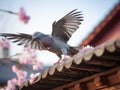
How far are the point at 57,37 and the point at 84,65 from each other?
7.44ft

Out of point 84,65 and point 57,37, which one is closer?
point 84,65

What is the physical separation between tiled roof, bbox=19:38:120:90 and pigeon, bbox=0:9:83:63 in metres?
0.82

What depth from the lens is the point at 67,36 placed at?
20.9ft

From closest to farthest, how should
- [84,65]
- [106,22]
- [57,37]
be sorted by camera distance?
[84,65]
[57,37]
[106,22]

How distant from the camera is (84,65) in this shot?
4059 mm

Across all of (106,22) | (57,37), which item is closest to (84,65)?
(57,37)

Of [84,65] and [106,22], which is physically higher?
[84,65]

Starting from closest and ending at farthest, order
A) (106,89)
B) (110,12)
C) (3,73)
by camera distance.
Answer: (106,89)
(110,12)
(3,73)

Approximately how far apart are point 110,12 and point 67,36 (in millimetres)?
4436

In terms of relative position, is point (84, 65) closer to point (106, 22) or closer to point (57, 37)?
point (57, 37)

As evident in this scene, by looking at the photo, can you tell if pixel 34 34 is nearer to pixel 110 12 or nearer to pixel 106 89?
pixel 106 89

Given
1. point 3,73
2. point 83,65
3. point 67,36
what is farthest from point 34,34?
point 3,73

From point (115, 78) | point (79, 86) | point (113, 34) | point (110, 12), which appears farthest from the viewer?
point (113, 34)

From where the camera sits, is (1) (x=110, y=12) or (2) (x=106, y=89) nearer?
(2) (x=106, y=89)
